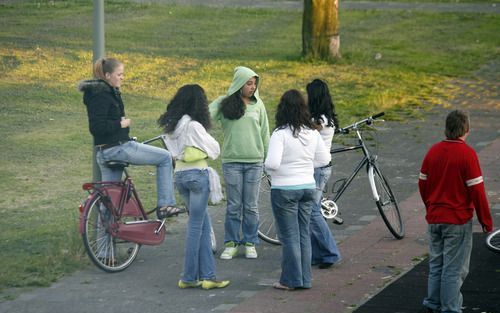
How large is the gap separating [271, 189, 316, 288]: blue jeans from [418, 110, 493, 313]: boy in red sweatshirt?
4.08 feet

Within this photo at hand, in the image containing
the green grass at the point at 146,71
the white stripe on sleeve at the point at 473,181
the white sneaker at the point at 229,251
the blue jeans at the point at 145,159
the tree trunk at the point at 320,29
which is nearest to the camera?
the white stripe on sleeve at the point at 473,181

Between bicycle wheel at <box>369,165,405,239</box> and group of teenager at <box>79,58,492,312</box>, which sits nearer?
group of teenager at <box>79,58,492,312</box>

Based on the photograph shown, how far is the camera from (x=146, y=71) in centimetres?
2223

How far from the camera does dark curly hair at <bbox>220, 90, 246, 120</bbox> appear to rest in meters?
10.3

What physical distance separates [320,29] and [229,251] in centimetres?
1380

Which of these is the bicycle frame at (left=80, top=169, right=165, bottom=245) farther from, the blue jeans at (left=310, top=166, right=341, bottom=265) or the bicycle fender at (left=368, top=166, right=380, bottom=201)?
the bicycle fender at (left=368, top=166, right=380, bottom=201)

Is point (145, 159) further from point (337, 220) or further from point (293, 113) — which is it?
point (337, 220)

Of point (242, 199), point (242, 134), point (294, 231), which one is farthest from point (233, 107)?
point (294, 231)

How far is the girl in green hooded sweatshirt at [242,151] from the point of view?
10359 millimetres

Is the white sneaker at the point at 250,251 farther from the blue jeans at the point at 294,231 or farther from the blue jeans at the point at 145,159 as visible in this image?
the blue jeans at the point at 294,231

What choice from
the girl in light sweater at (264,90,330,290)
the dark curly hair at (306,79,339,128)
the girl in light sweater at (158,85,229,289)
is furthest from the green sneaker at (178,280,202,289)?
the dark curly hair at (306,79,339,128)

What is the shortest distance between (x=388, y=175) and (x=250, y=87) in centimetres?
467

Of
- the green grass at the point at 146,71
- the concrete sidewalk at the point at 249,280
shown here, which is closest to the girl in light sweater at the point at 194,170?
the concrete sidewalk at the point at 249,280

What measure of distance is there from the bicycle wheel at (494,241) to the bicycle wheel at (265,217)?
2069 millimetres
